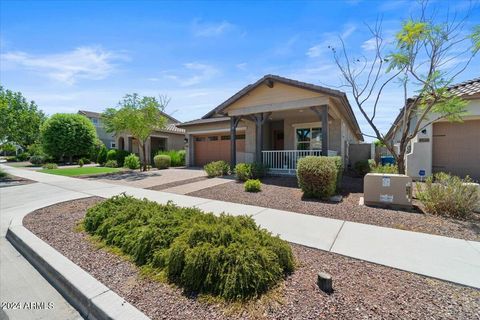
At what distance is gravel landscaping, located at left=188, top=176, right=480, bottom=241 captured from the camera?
508cm

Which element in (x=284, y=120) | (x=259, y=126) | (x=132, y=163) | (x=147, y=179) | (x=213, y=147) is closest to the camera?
(x=259, y=126)

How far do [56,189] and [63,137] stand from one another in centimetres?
2181

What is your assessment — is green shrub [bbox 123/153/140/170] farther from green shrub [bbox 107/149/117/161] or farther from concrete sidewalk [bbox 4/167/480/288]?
concrete sidewalk [bbox 4/167/480/288]

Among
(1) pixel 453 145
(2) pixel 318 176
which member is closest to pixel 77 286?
(2) pixel 318 176

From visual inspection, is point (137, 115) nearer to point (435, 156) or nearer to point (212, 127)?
point (212, 127)

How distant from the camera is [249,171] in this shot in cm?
1129

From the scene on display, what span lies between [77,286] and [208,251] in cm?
168

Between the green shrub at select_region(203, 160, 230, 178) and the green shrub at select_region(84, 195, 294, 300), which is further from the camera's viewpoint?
the green shrub at select_region(203, 160, 230, 178)

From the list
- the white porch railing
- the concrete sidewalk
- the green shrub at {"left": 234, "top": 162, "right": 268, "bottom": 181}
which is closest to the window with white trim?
the white porch railing

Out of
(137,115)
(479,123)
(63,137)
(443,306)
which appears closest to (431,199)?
(443,306)

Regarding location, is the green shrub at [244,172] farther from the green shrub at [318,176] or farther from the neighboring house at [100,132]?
the neighboring house at [100,132]

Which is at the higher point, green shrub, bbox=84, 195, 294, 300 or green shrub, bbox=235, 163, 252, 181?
green shrub, bbox=235, 163, 252, 181

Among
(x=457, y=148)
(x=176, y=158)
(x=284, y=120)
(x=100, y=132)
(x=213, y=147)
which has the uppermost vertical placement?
(x=100, y=132)

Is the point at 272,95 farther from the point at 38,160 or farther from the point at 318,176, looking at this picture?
the point at 38,160
